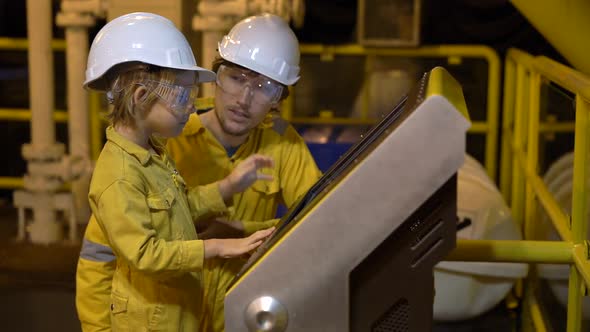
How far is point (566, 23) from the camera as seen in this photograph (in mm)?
2326

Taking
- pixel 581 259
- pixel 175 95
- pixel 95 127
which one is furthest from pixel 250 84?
pixel 95 127

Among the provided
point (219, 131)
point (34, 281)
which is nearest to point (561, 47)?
point (219, 131)

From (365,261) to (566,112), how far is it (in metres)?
4.41

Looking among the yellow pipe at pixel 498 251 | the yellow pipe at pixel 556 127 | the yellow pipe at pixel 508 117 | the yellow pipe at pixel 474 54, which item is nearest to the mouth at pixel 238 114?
the yellow pipe at pixel 498 251

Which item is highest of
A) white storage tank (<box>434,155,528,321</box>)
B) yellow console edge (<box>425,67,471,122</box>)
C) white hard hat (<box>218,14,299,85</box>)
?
yellow console edge (<box>425,67,471,122</box>)

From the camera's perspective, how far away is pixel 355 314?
1.45 metres

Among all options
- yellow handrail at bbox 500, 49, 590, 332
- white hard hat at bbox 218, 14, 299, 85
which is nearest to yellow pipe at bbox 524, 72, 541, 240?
yellow handrail at bbox 500, 49, 590, 332

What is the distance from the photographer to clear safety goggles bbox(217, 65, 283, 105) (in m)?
2.50

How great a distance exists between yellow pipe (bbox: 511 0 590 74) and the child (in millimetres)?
934

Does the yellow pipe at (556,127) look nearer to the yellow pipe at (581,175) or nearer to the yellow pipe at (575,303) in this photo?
the yellow pipe at (581,175)

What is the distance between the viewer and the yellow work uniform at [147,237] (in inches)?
75.0

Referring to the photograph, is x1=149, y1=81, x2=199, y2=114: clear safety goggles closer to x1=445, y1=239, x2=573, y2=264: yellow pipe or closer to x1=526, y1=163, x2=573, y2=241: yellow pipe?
x1=445, y1=239, x2=573, y2=264: yellow pipe

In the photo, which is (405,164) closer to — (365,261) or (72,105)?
(365,261)

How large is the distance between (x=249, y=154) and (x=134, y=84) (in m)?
0.68
